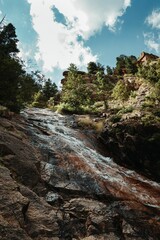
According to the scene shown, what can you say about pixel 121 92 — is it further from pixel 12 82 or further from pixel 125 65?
pixel 12 82

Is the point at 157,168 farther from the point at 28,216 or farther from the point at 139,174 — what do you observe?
the point at 28,216

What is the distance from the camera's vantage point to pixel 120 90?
51875mm

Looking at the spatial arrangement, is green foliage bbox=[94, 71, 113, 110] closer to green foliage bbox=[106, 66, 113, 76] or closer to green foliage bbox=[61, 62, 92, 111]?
green foliage bbox=[61, 62, 92, 111]

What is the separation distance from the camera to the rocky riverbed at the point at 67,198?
9008mm

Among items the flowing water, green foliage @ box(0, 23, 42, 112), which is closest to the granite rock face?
the flowing water

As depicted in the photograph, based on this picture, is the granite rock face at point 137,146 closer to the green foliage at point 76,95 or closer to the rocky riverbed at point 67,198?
the rocky riverbed at point 67,198

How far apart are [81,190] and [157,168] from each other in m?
9.27

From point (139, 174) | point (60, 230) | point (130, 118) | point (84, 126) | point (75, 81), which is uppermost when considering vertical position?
point (75, 81)

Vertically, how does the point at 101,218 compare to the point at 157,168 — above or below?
below

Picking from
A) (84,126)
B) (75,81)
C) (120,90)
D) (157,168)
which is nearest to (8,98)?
(84,126)

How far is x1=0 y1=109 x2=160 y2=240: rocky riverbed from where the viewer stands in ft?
29.6


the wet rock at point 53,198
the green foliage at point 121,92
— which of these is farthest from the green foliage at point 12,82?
the green foliage at point 121,92

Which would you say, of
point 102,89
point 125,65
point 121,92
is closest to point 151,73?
point 121,92

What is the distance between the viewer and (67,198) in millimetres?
12734
